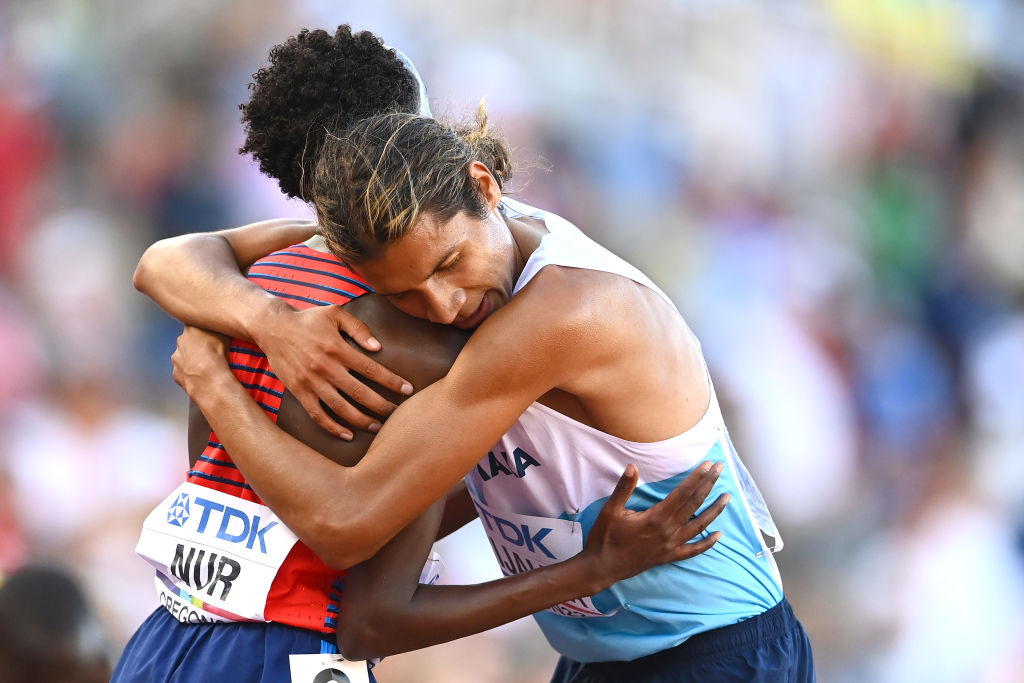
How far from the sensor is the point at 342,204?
1800 mm

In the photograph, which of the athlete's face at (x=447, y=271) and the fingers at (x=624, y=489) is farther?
the fingers at (x=624, y=489)

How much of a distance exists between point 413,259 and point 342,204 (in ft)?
0.51

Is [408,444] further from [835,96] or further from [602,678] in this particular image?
[835,96]

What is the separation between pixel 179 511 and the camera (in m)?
1.87

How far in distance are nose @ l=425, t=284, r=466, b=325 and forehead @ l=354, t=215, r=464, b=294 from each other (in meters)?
0.03

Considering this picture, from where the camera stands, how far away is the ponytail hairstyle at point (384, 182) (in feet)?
5.82

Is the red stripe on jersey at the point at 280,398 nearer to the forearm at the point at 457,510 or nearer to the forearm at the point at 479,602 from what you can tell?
the forearm at the point at 479,602

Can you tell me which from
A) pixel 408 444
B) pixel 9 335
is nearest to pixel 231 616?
pixel 408 444

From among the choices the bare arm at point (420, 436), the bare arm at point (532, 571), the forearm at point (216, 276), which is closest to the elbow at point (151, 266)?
the forearm at point (216, 276)

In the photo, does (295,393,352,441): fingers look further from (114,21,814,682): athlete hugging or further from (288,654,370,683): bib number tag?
(288,654,370,683): bib number tag

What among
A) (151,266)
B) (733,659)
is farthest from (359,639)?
(151,266)

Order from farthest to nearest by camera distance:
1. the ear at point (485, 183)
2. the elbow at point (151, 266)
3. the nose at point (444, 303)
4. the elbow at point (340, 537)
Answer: the elbow at point (151, 266) < the ear at point (485, 183) < the nose at point (444, 303) < the elbow at point (340, 537)

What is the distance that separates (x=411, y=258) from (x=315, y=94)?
0.43 metres

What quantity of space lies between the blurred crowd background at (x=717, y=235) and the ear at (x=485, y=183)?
2369 millimetres
